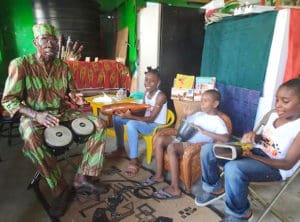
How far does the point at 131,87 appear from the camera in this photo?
5070 millimetres

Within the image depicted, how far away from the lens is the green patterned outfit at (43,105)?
178 cm

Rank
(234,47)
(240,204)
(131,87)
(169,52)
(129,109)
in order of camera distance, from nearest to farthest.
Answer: (240,204), (129,109), (234,47), (169,52), (131,87)

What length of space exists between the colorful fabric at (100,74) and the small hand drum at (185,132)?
3122 mm

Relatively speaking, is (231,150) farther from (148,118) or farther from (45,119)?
(45,119)

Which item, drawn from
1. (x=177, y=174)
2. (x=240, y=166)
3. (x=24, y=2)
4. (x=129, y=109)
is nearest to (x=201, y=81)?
(x=129, y=109)

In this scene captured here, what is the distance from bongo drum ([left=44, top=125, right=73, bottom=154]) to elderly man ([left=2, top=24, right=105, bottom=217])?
0.05 m

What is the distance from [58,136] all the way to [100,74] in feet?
10.8

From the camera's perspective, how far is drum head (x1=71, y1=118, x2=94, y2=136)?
192 cm

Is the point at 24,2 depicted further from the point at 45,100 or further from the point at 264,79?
the point at 264,79

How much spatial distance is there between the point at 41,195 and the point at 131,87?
133 inches

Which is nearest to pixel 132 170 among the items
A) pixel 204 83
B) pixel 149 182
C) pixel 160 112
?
pixel 149 182

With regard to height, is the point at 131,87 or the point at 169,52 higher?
the point at 169,52

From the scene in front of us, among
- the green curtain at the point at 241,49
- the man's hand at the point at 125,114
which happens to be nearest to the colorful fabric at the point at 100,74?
the green curtain at the point at 241,49

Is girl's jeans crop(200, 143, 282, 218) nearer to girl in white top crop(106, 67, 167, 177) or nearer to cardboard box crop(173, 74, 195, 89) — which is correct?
girl in white top crop(106, 67, 167, 177)
